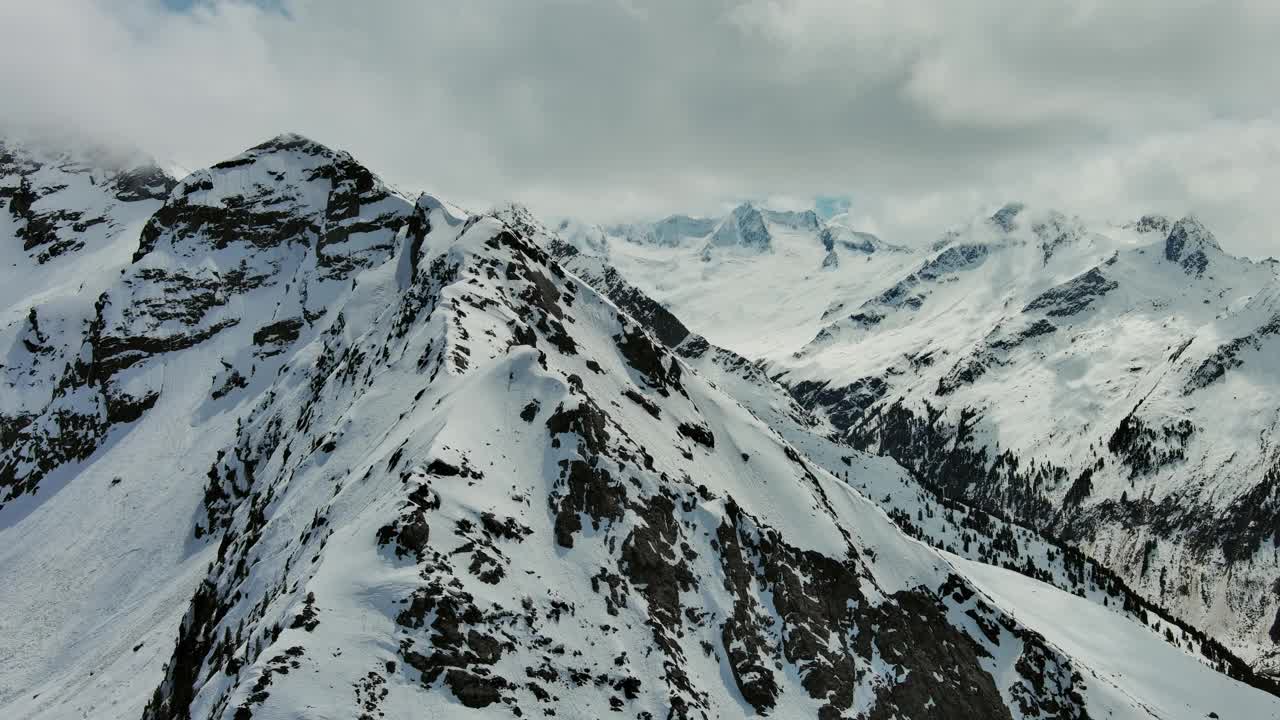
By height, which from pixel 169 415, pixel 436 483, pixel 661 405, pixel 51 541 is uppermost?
pixel 661 405

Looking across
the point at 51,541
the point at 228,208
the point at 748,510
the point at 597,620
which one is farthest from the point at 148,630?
the point at 228,208

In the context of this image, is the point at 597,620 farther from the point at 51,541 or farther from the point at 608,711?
the point at 51,541

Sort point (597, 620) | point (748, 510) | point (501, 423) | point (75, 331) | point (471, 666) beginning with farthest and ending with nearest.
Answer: point (75, 331), point (748, 510), point (501, 423), point (597, 620), point (471, 666)

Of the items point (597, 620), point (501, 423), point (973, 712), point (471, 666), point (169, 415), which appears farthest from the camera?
point (169, 415)

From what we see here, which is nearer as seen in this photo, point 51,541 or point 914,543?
point 914,543

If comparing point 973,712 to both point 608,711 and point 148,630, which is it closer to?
point 608,711

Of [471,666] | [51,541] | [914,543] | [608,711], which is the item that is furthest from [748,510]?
[51,541]

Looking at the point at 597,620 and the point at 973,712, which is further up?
the point at 597,620
